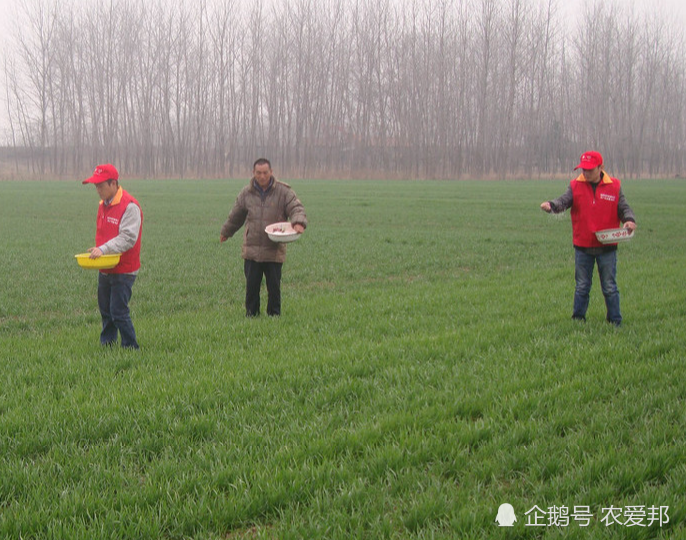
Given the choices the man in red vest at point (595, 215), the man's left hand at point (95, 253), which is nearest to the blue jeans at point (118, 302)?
the man's left hand at point (95, 253)

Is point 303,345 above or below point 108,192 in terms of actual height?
below

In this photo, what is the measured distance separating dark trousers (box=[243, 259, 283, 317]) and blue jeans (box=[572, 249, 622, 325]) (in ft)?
12.2

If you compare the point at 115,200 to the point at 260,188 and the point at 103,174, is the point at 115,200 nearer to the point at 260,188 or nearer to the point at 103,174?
the point at 103,174

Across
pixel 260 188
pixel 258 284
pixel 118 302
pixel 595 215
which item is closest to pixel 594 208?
pixel 595 215

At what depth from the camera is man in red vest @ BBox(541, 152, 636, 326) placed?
7302mm

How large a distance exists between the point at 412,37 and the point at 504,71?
995 cm

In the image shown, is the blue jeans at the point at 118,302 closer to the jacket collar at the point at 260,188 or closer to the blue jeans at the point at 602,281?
the jacket collar at the point at 260,188

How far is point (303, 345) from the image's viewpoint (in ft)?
22.7

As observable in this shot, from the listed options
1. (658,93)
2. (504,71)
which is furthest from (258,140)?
(658,93)

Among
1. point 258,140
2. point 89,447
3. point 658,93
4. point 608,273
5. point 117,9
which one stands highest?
point 117,9

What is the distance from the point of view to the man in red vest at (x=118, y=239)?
21.3ft

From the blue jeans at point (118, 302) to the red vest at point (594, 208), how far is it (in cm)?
488

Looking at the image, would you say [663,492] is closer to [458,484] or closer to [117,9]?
[458,484]

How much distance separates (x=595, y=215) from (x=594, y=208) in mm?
84
